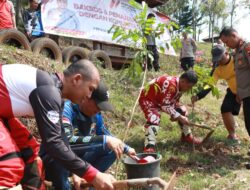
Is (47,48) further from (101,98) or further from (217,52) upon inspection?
(101,98)

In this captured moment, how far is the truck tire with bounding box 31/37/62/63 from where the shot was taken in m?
7.23

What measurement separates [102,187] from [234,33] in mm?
3392

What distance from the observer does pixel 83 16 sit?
8875 millimetres

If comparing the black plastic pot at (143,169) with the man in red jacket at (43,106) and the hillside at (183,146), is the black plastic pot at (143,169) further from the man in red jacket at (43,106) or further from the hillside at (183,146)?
the man in red jacket at (43,106)

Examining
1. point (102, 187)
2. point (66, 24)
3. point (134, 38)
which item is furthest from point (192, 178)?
point (66, 24)

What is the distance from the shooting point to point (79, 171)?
7.79ft

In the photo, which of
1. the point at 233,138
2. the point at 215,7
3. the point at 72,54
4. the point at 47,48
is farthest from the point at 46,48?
the point at 215,7

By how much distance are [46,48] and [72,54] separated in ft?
2.47

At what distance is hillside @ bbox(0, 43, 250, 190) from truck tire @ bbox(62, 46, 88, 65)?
88 centimetres

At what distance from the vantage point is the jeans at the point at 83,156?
322cm

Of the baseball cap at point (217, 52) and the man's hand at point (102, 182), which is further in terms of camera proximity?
the baseball cap at point (217, 52)

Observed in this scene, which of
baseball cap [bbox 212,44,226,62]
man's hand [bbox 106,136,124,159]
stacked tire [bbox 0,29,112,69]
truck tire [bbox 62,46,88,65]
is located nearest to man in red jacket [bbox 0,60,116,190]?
man's hand [bbox 106,136,124,159]

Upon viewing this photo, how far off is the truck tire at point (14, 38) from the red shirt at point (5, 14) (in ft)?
0.60

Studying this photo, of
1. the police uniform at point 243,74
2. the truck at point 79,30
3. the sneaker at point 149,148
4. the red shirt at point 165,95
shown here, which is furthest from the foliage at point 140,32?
the truck at point 79,30
